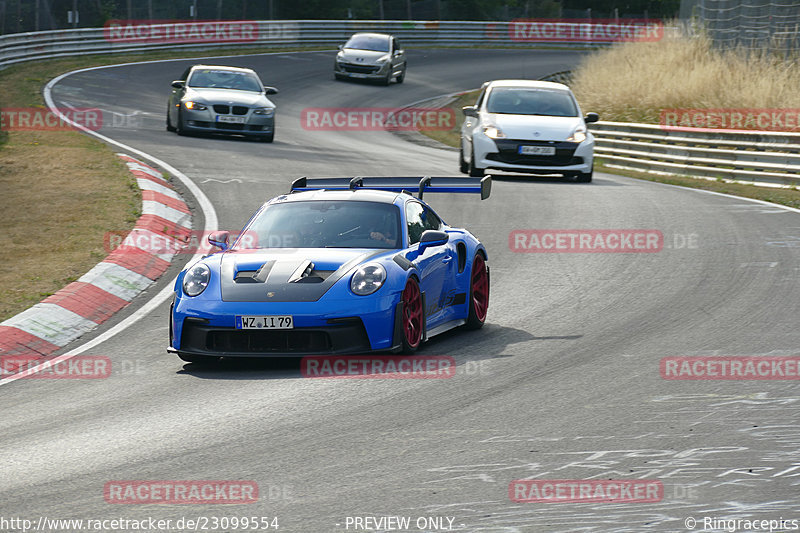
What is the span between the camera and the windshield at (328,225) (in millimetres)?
9891

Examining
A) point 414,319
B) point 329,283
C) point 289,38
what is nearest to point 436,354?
point 414,319

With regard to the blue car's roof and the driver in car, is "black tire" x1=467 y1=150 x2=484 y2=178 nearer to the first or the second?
the blue car's roof

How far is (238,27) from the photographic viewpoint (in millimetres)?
51719

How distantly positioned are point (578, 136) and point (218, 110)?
27.4 ft

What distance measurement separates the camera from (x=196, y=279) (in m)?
9.24

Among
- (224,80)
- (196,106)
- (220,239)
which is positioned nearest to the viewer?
(220,239)

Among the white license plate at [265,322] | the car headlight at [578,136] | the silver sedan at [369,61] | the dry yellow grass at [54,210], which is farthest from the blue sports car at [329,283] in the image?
the silver sedan at [369,61]

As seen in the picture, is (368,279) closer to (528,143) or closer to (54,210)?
(54,210)

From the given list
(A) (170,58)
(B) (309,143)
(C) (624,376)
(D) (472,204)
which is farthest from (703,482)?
(A) (170,58)

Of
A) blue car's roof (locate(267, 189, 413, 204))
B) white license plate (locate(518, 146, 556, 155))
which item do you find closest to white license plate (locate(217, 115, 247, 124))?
white license plate (locate(518, 146, 556, 155))

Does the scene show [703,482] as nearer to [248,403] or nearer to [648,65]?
[248,403]

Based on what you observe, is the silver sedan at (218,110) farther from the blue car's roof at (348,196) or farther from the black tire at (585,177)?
the blue car's roof at (348,196)

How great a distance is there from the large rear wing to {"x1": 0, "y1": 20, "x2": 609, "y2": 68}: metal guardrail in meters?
28.6

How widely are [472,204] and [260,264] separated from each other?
31.1 feet
